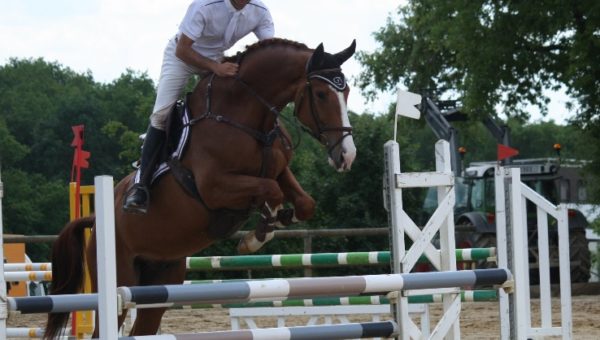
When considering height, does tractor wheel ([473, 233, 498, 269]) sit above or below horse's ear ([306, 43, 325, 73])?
below

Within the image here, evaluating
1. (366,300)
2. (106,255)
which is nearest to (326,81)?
(106,255)

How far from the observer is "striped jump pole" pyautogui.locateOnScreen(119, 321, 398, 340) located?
373 cm

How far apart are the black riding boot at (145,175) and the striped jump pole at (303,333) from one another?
167 cm

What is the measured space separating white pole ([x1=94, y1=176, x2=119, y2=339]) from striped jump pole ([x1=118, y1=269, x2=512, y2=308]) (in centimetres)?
11

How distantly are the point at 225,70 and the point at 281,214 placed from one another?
2.67ft

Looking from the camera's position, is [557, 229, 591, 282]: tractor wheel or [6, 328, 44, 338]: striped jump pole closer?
[6, 328, 44, 338]: striped jump pole

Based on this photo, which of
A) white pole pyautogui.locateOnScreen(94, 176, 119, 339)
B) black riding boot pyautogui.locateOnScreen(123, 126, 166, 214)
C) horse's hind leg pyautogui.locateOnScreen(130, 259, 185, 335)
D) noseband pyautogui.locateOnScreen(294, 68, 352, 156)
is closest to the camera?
white pole pyautogui.locateOnScreen(94, 176, 119, 339)

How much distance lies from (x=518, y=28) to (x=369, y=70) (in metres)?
9.74

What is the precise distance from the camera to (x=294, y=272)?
19062mm

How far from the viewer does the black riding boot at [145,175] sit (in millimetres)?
5684

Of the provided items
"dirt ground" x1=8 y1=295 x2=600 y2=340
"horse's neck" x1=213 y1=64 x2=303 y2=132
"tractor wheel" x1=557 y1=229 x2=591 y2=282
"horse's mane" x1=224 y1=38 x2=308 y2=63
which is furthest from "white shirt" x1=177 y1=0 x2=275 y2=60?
"tractor wheel" x1=557 y1=229 x2=591 y2=282

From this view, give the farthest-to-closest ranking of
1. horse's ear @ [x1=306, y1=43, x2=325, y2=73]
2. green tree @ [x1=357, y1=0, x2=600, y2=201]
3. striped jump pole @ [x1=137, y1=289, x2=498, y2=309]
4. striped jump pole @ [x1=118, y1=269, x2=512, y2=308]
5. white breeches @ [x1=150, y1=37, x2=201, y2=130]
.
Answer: green tree @ [x1=357, y1=0, x2=600, y2=201], striped jump pole @ [x1=137, y1=289, x2=498, y2=309], white breeches @ [x1=150, y1=37, x2=201, y2=130], horse's ear @ [x1=306, y1=43, x2=325, y2=73], striped jump pole @ [x1=118, y1=269, x2=512, y2=308]

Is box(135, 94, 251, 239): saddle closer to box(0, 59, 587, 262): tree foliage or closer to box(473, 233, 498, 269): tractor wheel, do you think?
box(0, 59, 587, 262): tree foliage

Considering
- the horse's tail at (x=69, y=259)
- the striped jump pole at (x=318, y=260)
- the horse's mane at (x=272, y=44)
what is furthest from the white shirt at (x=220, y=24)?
the striped jump pole at (x=318, y=260)
